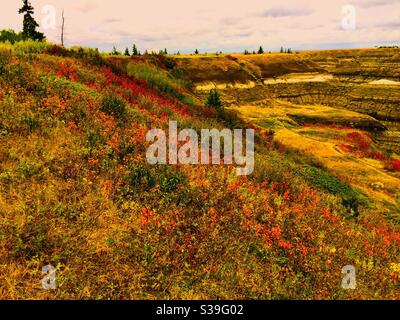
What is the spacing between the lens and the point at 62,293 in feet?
17.7

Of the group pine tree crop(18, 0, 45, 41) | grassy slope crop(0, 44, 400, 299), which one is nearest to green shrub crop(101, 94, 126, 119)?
grassy slope crop(0, 44, 400, 299)

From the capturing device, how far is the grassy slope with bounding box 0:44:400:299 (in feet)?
19.8

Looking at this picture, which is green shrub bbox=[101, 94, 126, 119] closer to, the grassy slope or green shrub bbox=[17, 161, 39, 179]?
the grassy slope

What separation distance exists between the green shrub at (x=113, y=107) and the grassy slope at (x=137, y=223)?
84 mm

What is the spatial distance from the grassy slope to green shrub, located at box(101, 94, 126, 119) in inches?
3.3

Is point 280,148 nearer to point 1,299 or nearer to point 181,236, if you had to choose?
point 181,236

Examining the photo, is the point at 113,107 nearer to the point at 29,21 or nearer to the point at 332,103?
the point at 29,21

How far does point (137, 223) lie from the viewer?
7266mm

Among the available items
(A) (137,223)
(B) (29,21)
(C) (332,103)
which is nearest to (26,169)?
(A) (137,223)

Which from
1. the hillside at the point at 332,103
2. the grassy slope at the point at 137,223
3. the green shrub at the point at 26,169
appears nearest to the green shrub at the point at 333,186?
the hillside at the point at 332,103

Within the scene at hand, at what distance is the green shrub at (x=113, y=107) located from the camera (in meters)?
12.1

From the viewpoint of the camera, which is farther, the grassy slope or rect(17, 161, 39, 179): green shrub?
rect(17, 161, 39, 179): green shrub

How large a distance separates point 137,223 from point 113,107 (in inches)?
248
